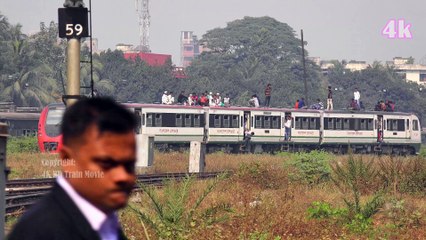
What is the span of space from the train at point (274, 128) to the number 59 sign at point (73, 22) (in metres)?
26.4

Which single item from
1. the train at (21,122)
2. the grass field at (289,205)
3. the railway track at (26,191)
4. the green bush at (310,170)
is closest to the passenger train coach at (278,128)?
the train at (21,122)

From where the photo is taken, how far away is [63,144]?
255 cm

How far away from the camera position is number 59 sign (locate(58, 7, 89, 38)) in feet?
35.9

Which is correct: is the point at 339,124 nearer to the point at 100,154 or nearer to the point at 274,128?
the point at 274,128

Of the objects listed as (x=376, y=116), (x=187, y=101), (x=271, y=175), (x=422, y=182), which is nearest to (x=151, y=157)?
(x=271, y=175)

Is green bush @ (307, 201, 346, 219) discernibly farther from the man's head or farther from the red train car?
the red train car

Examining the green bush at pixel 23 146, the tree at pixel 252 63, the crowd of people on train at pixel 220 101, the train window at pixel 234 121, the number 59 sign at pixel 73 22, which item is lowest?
the green bush at pixel 23 146

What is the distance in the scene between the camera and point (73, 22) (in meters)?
11.0

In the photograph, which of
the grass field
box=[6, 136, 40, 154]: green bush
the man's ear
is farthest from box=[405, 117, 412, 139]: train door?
the man's ear

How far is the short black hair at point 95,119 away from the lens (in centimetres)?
247

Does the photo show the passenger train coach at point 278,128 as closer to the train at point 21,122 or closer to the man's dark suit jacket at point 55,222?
the train at point 21,122

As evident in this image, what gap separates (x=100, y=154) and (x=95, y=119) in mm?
97

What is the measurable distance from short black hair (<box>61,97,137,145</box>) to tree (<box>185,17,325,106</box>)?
9247 cm

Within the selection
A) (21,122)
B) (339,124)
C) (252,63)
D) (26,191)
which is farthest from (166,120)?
(252,63)
